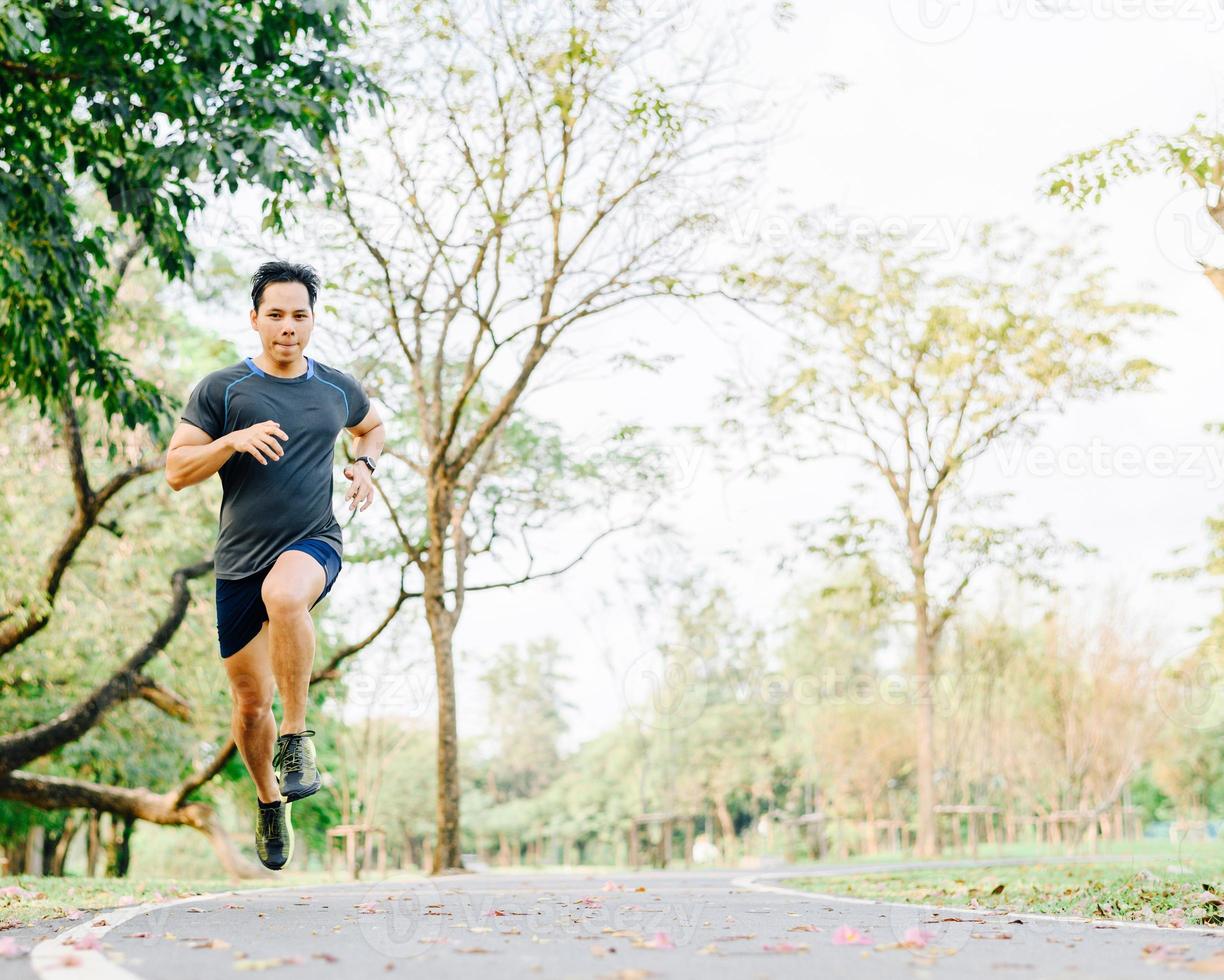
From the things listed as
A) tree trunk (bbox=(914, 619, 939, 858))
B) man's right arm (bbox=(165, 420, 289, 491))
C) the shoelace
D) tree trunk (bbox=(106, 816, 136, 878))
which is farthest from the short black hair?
tree trunk (bbox=(106, 816, 136, 878))

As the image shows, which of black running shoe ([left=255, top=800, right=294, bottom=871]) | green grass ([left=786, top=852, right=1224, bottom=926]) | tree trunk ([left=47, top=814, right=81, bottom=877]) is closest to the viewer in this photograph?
black running shoe ([left=255, top=800, right=294, bottom=871])

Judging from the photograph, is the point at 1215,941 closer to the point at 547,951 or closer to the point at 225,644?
the point at 547,951

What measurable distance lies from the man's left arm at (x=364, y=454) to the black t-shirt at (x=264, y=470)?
5.0 inches

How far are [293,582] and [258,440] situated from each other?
0.62 metres

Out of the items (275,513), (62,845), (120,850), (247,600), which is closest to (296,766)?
(247,600)

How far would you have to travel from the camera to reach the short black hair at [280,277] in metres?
5.42

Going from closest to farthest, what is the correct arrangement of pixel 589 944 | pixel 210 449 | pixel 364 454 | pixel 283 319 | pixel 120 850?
pixel 589 944, pixel 210 449, pixel 283 319, pixel 364 454, pixel 120 850

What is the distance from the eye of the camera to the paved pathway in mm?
3321

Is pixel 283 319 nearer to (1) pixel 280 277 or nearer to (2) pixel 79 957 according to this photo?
(1) pixel 280 277

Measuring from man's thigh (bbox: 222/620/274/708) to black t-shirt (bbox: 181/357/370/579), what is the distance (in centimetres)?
34

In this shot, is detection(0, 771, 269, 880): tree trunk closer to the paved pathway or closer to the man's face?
the paved pathway

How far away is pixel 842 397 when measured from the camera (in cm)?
2391

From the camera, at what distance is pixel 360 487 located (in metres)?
5.55

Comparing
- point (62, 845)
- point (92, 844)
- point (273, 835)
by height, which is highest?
point (273, 835)
